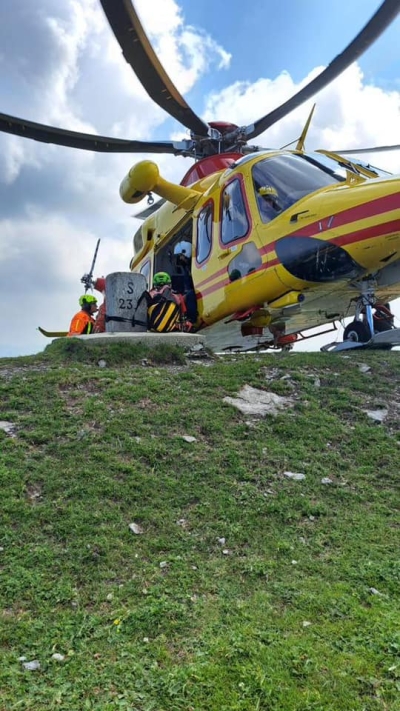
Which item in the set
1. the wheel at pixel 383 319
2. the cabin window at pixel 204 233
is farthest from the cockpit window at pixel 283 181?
the wheel at pixel 383 319

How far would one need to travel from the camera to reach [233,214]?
721 cm

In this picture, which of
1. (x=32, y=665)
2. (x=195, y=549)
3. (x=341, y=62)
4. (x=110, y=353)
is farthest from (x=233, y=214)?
(x=32, y=665)

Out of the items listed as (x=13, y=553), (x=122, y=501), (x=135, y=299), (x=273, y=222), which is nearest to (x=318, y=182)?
(x=273, y=222)

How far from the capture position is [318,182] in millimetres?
6414

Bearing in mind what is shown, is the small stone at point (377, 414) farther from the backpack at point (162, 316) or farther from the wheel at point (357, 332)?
the backpack at point (162, 316)

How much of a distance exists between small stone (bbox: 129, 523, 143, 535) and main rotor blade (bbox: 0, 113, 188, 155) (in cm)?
790

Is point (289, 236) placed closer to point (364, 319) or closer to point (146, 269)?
point (364, 319)

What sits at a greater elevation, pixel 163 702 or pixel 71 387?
pixel 71 387

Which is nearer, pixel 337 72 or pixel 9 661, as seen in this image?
pixel 9 661

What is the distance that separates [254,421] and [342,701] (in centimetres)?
254

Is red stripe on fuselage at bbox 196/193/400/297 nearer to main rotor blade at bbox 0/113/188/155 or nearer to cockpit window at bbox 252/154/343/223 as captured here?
cockpit window at bbox 252/154/343/223

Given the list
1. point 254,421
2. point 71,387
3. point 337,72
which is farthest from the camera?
point 337,72

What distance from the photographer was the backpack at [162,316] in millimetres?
7160

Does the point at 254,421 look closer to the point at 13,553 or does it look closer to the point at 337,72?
the point at 13,553
